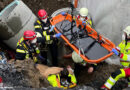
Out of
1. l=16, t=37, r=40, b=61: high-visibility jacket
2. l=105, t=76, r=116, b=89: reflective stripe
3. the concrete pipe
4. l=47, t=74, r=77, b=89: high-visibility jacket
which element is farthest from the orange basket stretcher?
the concrete pipe

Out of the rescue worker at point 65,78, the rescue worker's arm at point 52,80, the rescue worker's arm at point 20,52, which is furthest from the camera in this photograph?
the rescue worker's arm at point 20,52

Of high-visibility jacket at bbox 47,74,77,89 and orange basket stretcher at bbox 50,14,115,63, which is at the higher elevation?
orange basket stretcher at bbox 50,14,115,63

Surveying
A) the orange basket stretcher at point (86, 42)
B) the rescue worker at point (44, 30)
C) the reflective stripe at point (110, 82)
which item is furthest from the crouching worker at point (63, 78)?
the rescue worker at point (44, 30)

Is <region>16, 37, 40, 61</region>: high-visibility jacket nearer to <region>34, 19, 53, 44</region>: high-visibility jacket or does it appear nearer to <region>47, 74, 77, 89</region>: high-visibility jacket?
<region>34, 19, 53, 44</region>: high-visibility jacket

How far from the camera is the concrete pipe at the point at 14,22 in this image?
454cm

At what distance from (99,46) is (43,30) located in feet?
5.60

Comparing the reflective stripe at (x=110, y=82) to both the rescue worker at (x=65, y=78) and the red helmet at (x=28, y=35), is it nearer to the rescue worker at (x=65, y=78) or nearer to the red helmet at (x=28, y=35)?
the rescue worker at (x=65, y=78)

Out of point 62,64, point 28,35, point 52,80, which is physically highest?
point 28,35

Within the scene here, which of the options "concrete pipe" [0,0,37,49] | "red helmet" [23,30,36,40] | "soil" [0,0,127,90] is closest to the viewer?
"soil" [0,0,127,90]

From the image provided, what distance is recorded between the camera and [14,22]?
4617 millimetres

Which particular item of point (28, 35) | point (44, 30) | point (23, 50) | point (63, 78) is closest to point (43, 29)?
point (44, 30)

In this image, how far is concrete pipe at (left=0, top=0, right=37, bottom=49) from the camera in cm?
454

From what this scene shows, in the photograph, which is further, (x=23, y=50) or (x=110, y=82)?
(x=23, y=50)

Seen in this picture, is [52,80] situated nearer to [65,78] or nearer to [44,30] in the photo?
[65,78]
